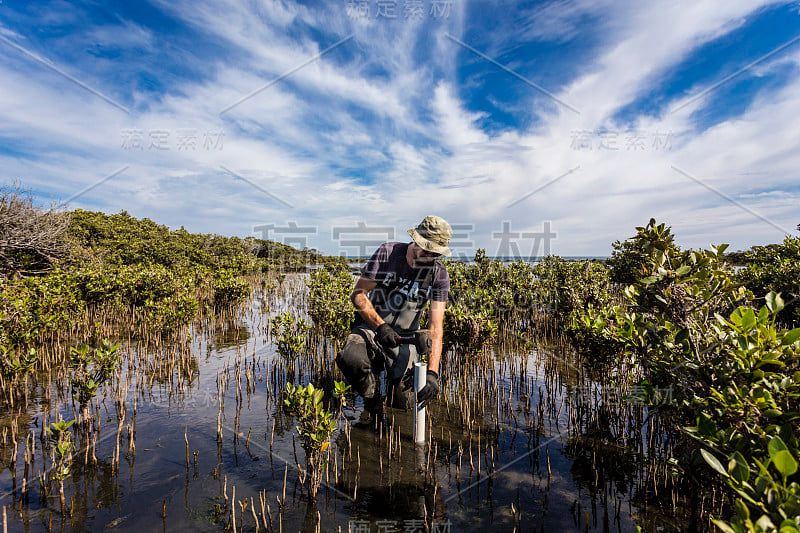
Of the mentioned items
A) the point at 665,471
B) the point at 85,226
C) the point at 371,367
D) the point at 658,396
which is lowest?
the point at 665,471

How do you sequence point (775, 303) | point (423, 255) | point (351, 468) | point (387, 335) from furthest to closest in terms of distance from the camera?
point (423, 255) → point (387, 335) → point (351, 468) → point (775, 303)

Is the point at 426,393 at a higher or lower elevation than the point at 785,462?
lower

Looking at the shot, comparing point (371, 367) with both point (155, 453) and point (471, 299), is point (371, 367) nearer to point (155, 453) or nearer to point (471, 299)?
point (155, 453)

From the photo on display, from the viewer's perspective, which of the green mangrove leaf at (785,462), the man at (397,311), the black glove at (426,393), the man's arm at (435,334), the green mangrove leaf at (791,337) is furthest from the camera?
Result: the man at (397,311)

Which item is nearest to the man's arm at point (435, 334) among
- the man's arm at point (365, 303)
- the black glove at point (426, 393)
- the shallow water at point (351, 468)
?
the black glove at point (426, 393)

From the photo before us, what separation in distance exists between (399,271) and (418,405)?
5.96 ft

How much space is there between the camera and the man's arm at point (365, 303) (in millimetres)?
4719

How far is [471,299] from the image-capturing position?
30.6 feet

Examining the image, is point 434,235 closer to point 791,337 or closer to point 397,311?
point 397,311

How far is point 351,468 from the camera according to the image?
3.66 meters

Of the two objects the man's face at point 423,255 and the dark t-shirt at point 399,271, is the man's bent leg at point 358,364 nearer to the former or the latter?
the dark t-shirt at point 399,271

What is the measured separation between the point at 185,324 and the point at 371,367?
5503 millimetres

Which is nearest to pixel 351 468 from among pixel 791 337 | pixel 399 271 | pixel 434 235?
pixel 399 271

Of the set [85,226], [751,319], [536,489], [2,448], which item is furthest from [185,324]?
[85,226]
